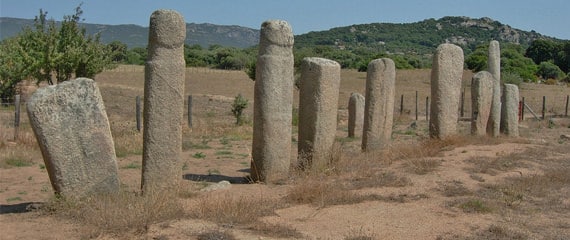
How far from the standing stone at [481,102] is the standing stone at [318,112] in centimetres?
565

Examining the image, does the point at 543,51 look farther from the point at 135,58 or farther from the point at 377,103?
the point at 377,103

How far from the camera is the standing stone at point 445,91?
13367 mm

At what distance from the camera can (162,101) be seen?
316 inches

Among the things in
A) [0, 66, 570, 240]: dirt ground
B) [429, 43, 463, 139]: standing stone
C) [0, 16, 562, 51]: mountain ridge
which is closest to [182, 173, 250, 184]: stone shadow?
[0, 66, 570, 240]: dirt ground

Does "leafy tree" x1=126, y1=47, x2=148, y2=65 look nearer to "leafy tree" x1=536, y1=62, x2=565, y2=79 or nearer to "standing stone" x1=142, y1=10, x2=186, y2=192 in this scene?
"leafy tree" x1=536, y1=62, x2=565, y2=79

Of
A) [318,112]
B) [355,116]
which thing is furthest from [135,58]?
[318,112]

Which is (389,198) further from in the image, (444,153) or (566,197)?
(444,153)

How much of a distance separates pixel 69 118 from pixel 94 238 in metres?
1.84

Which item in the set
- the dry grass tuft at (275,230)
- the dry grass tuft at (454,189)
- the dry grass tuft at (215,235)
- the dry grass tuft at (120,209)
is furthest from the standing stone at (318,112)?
the dry grass tuft at (215,235)

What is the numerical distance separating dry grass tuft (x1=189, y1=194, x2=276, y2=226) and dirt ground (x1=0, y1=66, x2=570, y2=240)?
23 millimetres

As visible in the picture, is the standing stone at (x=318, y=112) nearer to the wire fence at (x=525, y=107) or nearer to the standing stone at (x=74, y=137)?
the standing stone at (x=74, y=137)

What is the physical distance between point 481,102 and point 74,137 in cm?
1055

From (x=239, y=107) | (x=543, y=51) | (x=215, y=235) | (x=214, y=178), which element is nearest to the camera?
(x=215, y=235)

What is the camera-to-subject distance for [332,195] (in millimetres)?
8133
